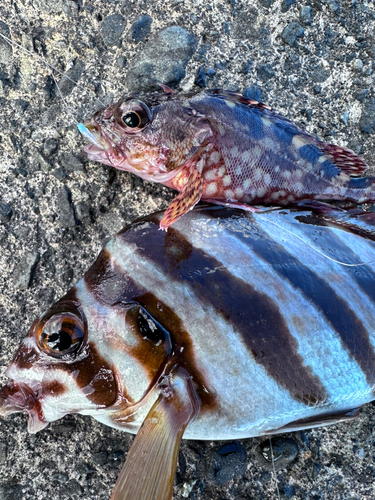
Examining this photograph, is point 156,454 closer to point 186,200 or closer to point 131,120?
point 186,200

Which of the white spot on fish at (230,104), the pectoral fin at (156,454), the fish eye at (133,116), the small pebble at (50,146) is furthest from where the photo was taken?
the small pebble at (50,146)

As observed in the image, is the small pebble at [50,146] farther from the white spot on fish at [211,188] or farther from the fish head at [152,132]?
the white spot on fish at [211,188]

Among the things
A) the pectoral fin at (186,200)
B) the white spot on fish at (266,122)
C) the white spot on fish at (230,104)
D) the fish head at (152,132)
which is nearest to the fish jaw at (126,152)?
the fish head at (152,132)

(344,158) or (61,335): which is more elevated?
(344,158)

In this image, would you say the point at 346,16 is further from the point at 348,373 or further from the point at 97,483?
the point at 97,483

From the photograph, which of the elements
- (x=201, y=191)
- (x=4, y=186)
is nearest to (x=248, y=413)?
(x=201, y=191)

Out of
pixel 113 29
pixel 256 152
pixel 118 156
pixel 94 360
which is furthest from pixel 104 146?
pixel 94 360

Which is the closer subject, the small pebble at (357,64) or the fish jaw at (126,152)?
the fish jaw at (126,152)

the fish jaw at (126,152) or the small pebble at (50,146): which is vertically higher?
the fish jaw at (126,152)

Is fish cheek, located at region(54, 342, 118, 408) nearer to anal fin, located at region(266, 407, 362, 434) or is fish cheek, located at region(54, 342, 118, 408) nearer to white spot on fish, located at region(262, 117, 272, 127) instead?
anal fin, located at region(266, 407, 362, 434)
